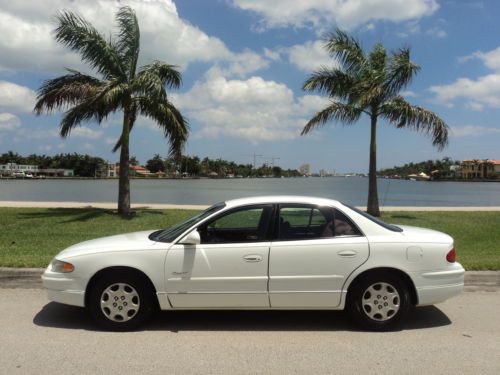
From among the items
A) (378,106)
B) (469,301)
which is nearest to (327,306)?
(469,301)

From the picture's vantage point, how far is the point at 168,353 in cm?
448

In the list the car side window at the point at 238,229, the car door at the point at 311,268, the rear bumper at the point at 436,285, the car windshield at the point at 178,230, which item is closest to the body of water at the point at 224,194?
the car side window at the point at 238,229

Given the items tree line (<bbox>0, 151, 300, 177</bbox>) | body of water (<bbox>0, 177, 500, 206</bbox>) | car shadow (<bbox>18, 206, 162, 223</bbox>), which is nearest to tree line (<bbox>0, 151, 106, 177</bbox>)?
tree line (<bbox>0, 151, 300, 177</bbox>)

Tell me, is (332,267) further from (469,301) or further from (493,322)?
(469,301)

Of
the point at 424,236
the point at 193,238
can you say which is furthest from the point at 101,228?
the point at 424,236

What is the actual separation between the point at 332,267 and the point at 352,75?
13251mm

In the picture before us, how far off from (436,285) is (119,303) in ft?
10.9

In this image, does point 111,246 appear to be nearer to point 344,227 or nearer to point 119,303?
point 119,303

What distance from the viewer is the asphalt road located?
4.17 metres

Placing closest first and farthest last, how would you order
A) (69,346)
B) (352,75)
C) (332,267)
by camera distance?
(69,346) < (332,267) < (352,75)

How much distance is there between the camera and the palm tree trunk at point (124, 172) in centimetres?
1689

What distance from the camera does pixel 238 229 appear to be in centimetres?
591

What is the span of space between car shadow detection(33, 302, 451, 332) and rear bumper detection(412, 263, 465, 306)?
391 mm

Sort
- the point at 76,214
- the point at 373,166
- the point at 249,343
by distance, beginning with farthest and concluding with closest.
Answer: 1. the point at 373,166
2. the point at 76,214
3. the point at 249,343
